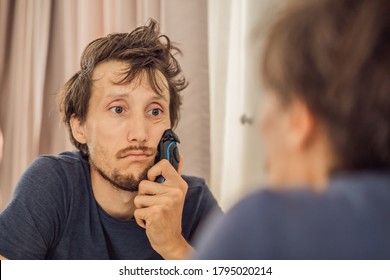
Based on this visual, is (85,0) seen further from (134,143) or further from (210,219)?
(210,219)

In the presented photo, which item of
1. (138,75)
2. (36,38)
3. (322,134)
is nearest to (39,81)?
(36,38)

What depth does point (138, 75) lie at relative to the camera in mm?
803

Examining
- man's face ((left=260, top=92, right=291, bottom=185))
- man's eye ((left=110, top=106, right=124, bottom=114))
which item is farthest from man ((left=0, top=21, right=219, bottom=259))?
man's face ((left=260, top=92, right=291, bottom=185))

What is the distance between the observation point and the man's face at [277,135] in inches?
16.0

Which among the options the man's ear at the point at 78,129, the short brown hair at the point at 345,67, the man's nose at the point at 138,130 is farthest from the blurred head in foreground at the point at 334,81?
the man's ear at the point at 78,129

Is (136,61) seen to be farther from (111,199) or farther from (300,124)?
(300,124)

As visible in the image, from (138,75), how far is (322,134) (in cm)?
46

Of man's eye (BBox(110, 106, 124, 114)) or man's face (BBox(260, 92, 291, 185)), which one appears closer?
man's face (BBox(260, 92, 291, 185))

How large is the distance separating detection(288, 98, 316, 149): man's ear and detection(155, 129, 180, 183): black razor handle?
41 cm

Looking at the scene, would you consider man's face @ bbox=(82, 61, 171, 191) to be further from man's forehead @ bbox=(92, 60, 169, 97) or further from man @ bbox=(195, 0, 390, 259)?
man @ bbox=(195, 0, 390, 259)

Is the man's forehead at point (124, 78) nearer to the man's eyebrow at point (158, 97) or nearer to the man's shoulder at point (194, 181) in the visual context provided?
the man's eyebrow at point (158, 97)

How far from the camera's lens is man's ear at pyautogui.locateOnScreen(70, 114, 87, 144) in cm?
86

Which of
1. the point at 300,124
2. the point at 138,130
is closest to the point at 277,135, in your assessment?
the point at 300,124

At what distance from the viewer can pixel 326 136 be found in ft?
1.27
